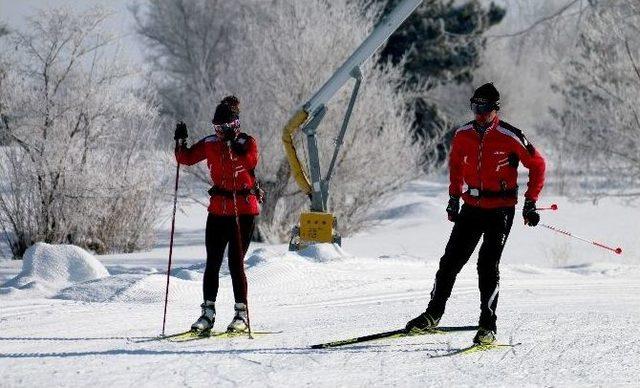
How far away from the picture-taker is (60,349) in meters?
7.07

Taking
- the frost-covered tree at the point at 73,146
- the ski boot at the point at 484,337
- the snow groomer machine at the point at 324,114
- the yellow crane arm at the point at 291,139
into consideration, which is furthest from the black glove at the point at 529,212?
the frost-covered tree at the point at 73,146

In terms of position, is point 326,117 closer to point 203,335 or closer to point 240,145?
point 240,145

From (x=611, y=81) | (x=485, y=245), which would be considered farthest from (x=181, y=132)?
(x=611, y=81)

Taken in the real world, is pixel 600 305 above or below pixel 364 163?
below

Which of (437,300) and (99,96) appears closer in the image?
(437,300)

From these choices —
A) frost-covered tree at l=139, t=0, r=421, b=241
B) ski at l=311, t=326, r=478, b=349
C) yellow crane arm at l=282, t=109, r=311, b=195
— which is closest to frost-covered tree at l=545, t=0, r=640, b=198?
frost-covered tree at l=139, t=0, r=421, b=241

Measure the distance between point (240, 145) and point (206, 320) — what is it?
1289 millimetres

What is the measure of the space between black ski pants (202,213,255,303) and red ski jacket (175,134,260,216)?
3.2 inches

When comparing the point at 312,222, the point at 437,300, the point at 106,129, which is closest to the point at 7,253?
the point at 106,129

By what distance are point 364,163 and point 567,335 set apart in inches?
556

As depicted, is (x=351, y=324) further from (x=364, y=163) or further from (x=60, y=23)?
(x=364, y=163)

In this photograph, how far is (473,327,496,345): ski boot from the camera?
705cm

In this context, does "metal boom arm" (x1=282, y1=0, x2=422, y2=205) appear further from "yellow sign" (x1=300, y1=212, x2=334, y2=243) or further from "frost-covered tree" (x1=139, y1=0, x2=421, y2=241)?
"frost-covered tree" (x1=139, y1=0, x2=421, y2=241)

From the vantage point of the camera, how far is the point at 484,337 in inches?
278
